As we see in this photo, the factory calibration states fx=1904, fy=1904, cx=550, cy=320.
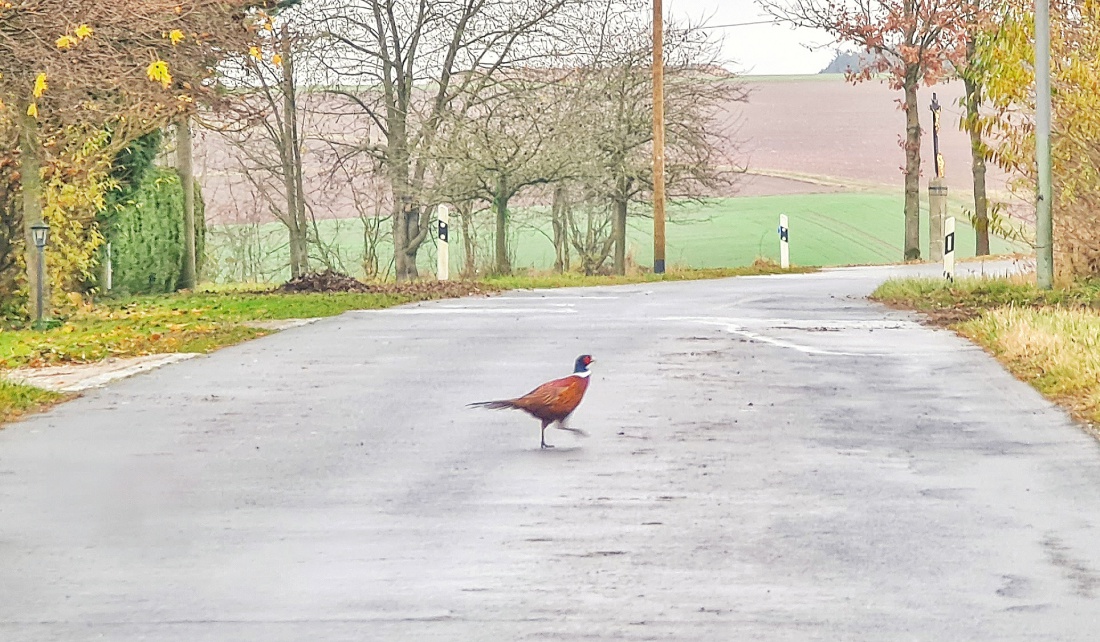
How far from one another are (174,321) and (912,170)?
33.9m

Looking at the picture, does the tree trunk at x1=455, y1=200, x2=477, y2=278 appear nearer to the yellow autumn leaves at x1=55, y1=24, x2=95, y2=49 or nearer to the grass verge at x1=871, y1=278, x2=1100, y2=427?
the grass verge at x1=871, y1=278, x2=1100, y2=427

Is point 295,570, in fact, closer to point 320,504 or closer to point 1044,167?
point 320,504

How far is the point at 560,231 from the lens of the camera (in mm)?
49656

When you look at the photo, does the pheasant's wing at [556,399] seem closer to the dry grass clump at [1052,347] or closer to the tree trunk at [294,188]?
the dry grass clump at [1052,347]

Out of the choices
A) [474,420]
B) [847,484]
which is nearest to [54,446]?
[474,420]

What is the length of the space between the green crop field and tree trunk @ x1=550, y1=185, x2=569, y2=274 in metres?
0.46

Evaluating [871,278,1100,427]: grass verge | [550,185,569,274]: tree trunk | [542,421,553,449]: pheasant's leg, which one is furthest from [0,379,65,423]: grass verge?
[550,185,569,274]: tree trunk

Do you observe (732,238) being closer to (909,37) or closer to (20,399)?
(909,37)

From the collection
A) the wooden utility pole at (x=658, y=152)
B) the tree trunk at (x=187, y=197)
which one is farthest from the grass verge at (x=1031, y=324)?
the tree trunk at (x=187, y=197)

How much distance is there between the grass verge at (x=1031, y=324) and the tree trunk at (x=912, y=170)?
2385 centimetres

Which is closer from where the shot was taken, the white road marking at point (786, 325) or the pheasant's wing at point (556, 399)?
the pheasant's wing at point (556, 399)

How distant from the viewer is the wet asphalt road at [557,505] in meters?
7.21

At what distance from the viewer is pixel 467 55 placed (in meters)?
44.7

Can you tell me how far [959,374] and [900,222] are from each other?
49.9m
